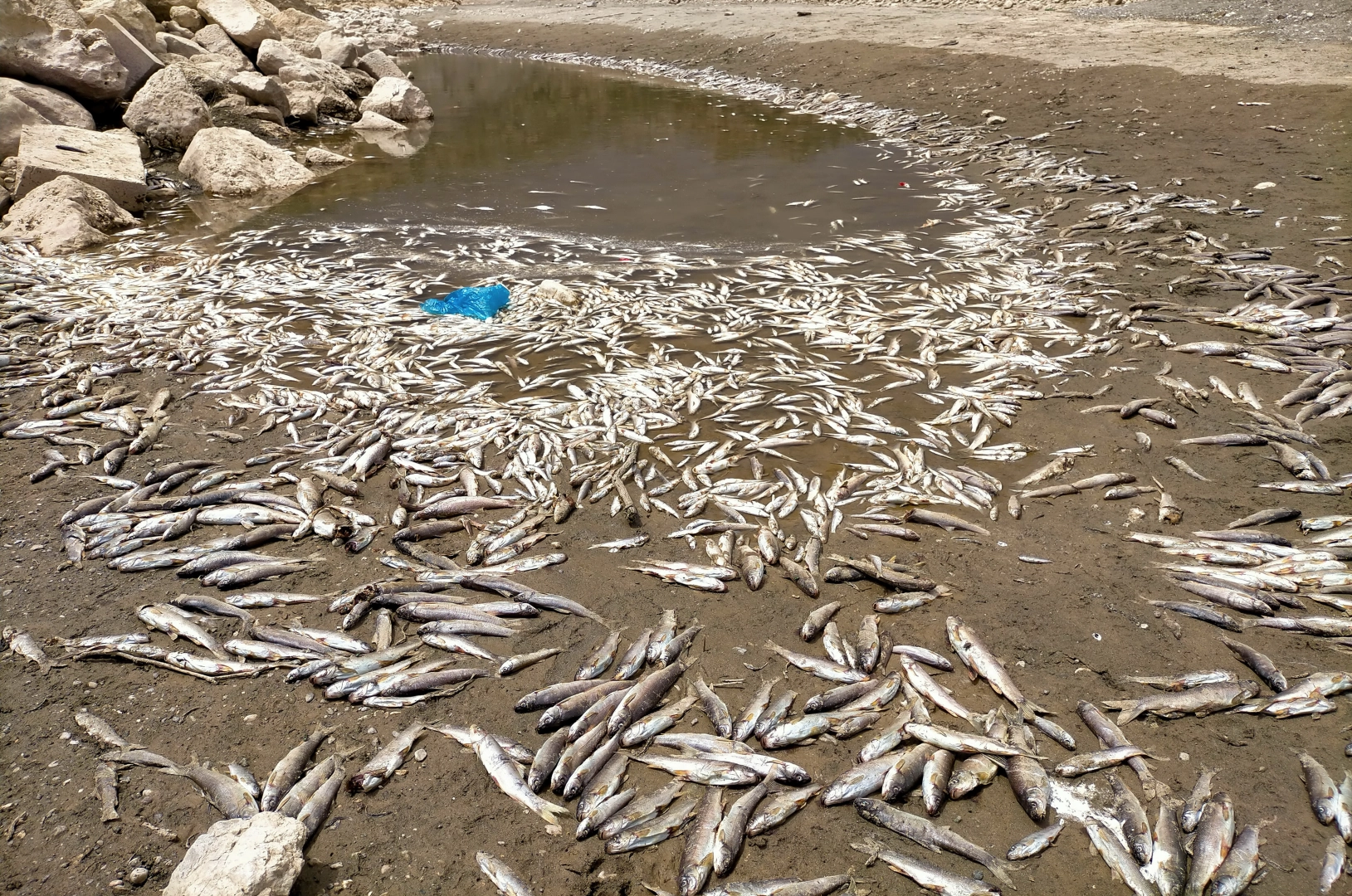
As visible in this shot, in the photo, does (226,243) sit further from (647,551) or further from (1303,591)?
(1303,591)

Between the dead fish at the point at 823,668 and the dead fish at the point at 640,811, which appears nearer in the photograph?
the dead fish at the point at 640,811

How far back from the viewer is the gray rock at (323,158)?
43.1 feet

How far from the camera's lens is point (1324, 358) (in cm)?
590

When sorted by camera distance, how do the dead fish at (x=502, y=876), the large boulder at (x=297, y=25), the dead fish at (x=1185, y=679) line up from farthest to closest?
the large boulder at (x=297, y=25), the dead fish at (x=1185, y=679), the dead fish at (x=502, y=876)

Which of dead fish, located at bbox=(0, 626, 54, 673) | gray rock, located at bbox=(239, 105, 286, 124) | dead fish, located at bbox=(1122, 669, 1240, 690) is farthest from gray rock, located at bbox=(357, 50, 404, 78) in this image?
dead fish, located at bbox=(1122, 669, 1240, 690)

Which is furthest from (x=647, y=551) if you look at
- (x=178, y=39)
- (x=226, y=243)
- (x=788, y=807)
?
(x=178, y=39)

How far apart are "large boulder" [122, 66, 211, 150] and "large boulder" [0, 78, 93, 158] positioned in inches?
28.3

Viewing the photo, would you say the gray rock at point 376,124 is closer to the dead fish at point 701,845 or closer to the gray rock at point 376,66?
the gray rock at point 376,66

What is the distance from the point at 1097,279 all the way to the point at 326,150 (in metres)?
12.3

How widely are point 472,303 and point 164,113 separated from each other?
8.77 meters

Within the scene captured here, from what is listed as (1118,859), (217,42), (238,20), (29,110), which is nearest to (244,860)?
(1118,859)

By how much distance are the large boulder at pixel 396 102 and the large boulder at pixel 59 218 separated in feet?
25.3

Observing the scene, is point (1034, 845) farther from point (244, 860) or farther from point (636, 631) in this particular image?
point (244, 860)

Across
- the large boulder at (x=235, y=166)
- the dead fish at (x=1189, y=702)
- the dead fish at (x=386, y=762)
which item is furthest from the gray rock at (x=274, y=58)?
the dead fish at (x=1189, y=702)
